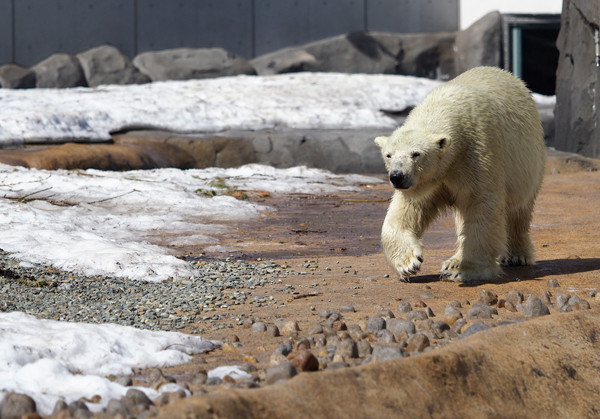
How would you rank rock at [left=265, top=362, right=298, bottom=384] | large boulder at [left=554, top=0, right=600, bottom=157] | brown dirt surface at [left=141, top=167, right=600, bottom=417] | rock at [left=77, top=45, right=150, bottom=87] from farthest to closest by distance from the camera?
1. rock at [left=77, top=45, right=150, bottom=87]
2. large boulder at [left=554, top=0, right=600, bottom=157]
3. rock at [left=265, top=362, right=298, bottom=384]
4. brown dirt surface at [left=141, top=167, right=600, bottom=417]

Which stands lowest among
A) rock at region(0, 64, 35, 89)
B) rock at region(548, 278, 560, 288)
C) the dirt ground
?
the dirt ground

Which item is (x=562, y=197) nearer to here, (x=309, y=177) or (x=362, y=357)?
(x=309, y=177)

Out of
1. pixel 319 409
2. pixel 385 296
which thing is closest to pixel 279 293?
pixel 385 296

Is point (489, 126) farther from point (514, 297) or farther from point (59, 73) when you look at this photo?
point (59, 73)

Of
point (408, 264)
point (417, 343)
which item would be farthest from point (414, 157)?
point (417, 343)

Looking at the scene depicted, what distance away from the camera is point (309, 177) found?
32.9 feet

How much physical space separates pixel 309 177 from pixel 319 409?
773 cm

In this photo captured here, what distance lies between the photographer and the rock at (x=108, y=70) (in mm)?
14508

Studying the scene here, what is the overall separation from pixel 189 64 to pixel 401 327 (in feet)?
40.0

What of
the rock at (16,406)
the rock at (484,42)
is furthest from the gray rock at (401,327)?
the rock at (484,42)

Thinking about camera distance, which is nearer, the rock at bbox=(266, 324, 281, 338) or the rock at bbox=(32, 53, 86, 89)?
the rock at bbox=(266, 324, 281, 338)

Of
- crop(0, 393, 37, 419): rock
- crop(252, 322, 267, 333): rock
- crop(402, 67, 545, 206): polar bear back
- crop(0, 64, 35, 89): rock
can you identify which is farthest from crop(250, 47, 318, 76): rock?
crop(0, 393, 37, 419): rock

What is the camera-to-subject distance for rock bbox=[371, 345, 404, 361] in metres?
2.81

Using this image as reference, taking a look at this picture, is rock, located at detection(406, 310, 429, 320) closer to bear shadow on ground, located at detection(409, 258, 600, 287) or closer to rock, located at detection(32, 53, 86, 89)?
bear shadow on ground, located at detection(409, 258, 600, 287)
